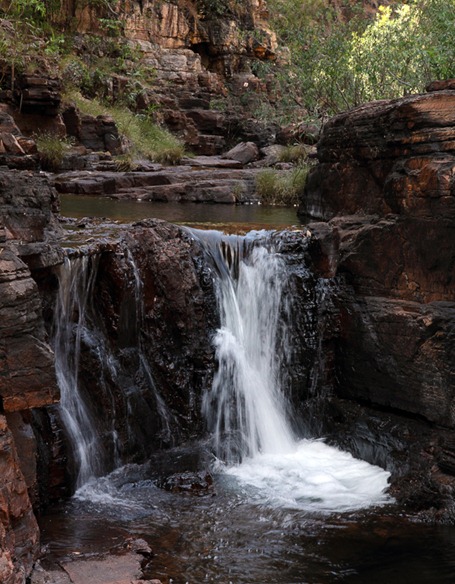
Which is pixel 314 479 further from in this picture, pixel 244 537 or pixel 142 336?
pixel 142 336

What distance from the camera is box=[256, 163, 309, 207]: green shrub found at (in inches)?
607

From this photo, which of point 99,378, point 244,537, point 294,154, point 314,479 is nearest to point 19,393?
point 99,378

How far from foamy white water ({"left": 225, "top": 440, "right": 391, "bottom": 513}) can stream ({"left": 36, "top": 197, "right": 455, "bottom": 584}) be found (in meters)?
0.02

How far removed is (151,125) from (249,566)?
1928 centimetres

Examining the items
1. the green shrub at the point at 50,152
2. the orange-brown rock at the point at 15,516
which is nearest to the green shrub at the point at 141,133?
the green shrub at the point at 50,152

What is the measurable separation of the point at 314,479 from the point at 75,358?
2573mm

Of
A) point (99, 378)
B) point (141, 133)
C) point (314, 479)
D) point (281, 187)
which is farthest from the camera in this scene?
point (141, 133)

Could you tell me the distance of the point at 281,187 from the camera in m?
15.6

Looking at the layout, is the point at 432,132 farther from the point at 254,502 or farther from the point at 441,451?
the point at 254,502

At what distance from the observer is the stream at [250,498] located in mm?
5477

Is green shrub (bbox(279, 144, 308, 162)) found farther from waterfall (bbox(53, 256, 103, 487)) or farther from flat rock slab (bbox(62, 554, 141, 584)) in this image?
flat rock slab (bbox(62, 554, 141, 584))

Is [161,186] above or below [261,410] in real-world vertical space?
above

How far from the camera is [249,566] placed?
5.43m

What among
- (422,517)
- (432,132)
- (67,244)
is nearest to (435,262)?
(432,132)
